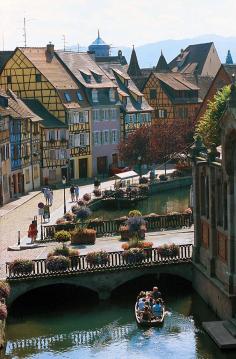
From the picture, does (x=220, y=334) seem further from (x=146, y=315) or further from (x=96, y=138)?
(x=96, y=138)

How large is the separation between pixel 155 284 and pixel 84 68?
2371 inches

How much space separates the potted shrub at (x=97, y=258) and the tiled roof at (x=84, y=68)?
5708 centimetres

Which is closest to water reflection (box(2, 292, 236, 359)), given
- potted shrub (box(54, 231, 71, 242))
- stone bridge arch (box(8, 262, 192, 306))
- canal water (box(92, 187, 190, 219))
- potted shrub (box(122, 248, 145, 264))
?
stone bridge arch (box(8, 262, 192, 306))

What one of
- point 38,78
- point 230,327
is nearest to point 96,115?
point 38,78

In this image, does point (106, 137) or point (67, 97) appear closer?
point (67, 97)

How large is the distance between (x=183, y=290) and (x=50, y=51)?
59.2 m

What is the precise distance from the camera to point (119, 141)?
106 meters

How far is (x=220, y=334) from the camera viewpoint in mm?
36969

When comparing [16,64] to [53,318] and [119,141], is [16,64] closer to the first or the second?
[119,141]

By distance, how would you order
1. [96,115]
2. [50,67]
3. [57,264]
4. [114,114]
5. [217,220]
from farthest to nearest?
[114,114]
[96,115]
[50,67]
[57,264]
[217,220]

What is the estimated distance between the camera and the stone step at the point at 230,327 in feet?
120

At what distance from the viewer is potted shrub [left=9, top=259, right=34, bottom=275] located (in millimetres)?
42562

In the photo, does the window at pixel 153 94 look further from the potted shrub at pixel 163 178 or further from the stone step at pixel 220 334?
the stone step at pixel 220 334

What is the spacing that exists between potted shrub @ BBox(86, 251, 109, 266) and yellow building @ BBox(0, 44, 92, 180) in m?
48.8
